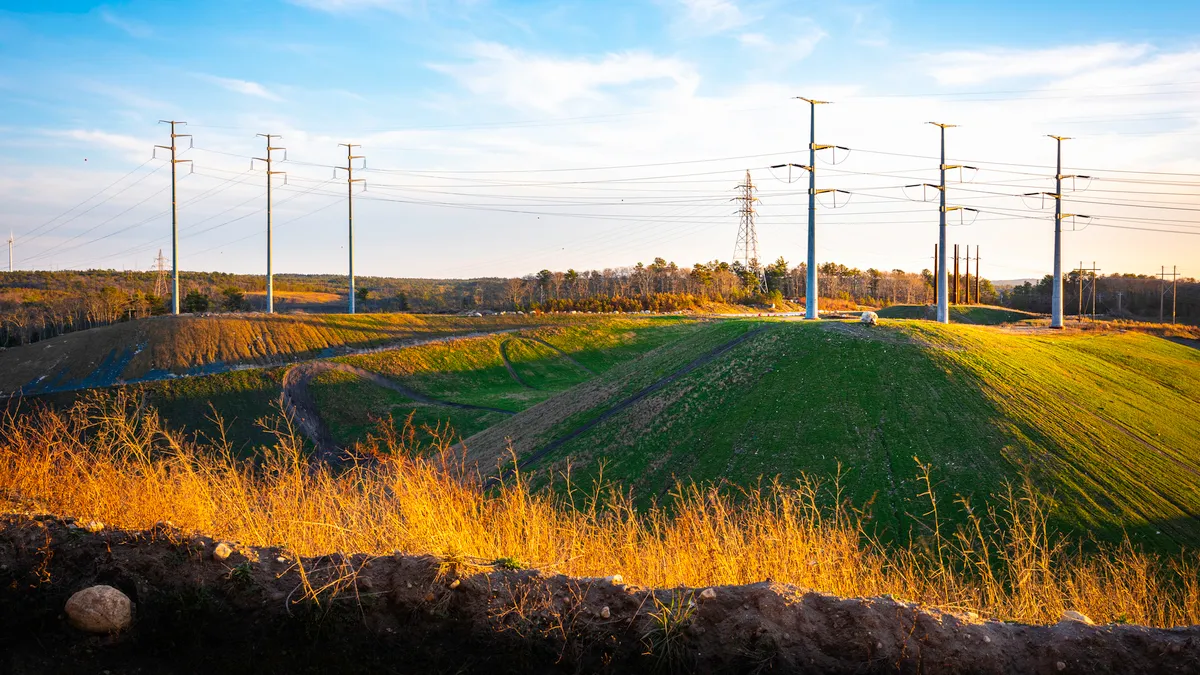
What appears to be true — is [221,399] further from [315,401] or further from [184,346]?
[184,346]

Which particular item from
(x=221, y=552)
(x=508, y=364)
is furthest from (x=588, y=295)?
(x=221, y=552)

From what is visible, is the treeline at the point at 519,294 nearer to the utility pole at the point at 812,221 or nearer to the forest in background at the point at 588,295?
the forest in background at the point at 588,295

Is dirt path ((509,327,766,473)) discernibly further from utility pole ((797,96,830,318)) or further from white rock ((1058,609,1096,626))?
white rock ((1058,609,1096,626))

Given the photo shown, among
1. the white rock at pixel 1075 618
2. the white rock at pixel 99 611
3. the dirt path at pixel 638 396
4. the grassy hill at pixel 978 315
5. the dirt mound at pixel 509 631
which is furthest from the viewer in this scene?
the grassy hill at pixel 978 315

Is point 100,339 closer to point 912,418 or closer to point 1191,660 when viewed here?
point 912,418

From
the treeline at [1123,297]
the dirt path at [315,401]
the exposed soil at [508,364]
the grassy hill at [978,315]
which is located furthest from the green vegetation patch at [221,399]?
the treeline at [1123,297]

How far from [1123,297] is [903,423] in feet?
285

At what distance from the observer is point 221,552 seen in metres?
6.30

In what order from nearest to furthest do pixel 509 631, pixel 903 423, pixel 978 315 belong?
pixel 509 631 < pixel 903 423 < pixel 978 315

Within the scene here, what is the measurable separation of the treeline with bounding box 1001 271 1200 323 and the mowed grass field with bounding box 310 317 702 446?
51629 millimetres

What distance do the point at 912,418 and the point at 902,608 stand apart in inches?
656

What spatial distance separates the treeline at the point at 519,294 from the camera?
273ft

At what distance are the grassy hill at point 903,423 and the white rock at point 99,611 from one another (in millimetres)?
15585

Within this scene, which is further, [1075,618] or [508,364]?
[508,364]
